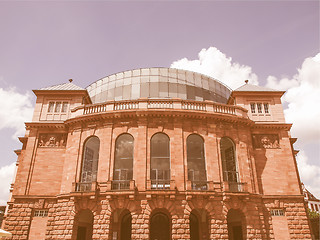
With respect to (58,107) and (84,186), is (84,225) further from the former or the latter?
(58,107)

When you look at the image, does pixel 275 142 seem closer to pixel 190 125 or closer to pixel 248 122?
pixel 248 122

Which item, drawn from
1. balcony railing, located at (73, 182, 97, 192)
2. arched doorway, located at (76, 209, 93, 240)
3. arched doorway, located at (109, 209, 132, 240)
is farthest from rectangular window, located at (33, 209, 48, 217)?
arched doorway, located at (109, 209, 132, 240)

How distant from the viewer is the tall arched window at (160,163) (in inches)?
→ 813

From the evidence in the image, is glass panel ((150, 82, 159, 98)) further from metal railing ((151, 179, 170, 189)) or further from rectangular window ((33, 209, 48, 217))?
rectangular window ((33, 209, 48, 217))

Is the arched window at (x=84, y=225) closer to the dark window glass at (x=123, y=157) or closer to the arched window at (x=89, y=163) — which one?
the arched window at (x=89, y=163)

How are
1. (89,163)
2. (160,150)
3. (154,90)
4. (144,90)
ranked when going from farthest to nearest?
(144,90), (154,90), (160,150), (89,163)

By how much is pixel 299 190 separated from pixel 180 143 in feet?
39.0

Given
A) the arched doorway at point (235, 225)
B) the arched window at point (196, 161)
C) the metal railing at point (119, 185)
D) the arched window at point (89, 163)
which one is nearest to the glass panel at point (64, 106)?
the arched window at point (89, 163)

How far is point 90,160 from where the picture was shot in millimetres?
23312

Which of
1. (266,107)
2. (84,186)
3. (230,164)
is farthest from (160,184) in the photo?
(266,107)

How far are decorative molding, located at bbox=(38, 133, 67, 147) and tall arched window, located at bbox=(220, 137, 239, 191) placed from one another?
15568 millimetres

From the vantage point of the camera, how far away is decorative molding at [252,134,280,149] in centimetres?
2445

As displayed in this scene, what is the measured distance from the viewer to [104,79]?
3688 cm

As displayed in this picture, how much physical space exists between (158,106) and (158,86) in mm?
10321
